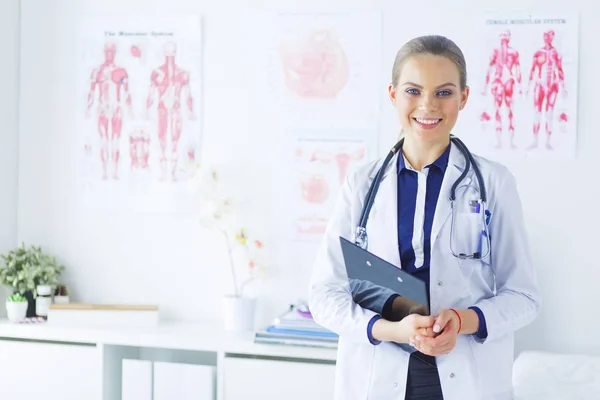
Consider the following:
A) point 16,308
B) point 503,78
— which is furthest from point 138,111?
point 503,78

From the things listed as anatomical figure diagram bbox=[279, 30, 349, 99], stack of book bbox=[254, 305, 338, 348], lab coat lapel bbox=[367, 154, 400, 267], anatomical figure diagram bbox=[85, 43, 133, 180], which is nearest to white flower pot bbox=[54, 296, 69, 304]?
anatomical figure diagram bbox=[85, 43, 133, 180]

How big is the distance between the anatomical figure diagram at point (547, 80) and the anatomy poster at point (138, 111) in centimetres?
118

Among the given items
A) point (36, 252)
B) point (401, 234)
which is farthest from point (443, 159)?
point (36, 252)

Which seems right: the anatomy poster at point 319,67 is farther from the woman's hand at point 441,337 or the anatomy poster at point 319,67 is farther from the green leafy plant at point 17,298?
the woman's hand at point 441,337

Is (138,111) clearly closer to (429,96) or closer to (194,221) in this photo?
(194,221)

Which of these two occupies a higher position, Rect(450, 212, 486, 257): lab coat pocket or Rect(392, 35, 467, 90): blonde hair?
Rect(392, 35, 467, 90): blonde hair

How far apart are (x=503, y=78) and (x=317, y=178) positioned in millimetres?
715

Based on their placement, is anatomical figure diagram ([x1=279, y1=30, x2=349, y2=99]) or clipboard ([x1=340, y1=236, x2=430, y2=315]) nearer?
clipboard ([x1=340, y1=236, x2=430, y2=315])

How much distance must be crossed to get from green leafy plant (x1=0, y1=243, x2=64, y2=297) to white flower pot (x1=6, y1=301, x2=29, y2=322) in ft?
0.17

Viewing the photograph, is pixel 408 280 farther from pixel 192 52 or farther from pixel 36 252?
pixel 36 252

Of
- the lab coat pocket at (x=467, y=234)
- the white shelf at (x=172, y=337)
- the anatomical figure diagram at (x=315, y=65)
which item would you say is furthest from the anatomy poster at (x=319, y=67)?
the lab coat pocket at (x=467, y=234)

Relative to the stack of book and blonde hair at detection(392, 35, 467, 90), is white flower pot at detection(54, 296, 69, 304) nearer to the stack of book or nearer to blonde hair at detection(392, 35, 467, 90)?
the stack of book

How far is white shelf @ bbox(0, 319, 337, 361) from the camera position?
8.00ft

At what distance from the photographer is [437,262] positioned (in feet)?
4.79
